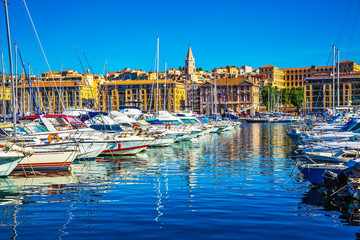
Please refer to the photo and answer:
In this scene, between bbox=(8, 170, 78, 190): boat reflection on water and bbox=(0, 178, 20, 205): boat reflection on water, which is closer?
bbox=(0, 178, 20, 205): boat reflection on water

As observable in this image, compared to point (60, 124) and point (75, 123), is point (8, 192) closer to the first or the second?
point (60, 124)

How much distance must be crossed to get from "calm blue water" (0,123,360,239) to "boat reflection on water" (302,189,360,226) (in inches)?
1.0

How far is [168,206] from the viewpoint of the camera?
14250mm

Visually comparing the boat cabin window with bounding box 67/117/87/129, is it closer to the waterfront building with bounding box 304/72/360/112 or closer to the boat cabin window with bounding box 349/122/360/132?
the boat cabin window with bounding box 349/122/360/132

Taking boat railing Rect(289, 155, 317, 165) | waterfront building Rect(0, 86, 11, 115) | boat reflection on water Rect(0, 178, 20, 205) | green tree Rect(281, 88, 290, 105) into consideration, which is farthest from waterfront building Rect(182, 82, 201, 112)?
boat reflection on water Rect(0, 178, 20, 205)

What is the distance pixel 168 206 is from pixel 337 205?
16.2 feet

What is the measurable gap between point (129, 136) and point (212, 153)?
19.5ft

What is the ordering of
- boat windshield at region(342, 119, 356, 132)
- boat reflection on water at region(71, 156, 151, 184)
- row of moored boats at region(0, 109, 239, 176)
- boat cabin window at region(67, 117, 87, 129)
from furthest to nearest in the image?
boat windshield at region(342, 119, 356, 132)
boat cabin window at region(67, 117, 87, 129)
row of moored boats at region(0, 109, 239, 176)
boat reflection on water at region(71, 156, 151, 184)

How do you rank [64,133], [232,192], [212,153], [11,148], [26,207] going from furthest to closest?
[212,153], [64,133], [11,148], [232,192], [26,207]

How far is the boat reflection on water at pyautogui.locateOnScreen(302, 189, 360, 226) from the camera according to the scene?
12883 millimetres

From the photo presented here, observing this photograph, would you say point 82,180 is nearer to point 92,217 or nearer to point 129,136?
point 92,217


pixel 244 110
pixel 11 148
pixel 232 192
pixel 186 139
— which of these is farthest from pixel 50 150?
pixel 244 110

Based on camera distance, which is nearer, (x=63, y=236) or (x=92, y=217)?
(x=63, y=236)

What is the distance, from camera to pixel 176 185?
1814 centimetres
